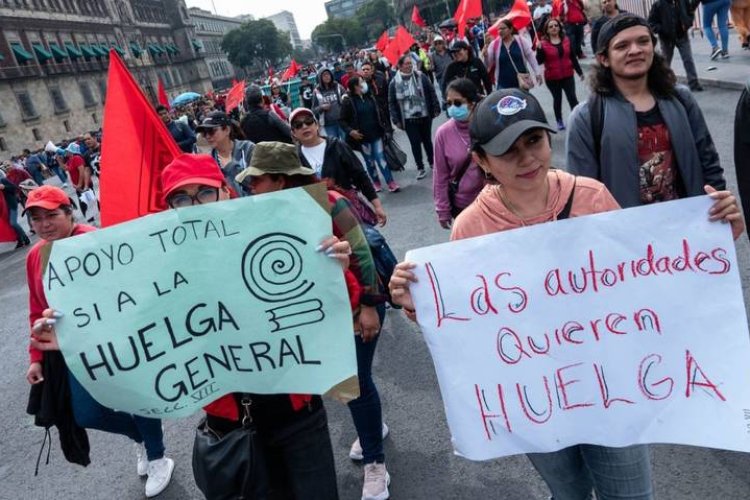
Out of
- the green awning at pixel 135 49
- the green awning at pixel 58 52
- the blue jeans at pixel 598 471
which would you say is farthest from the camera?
the green awning at pixel 135 49

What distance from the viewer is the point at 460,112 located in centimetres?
360

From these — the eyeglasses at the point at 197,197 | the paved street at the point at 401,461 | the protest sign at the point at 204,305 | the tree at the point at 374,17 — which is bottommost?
the paved street at the point at 401,461

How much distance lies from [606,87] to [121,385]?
222 cm

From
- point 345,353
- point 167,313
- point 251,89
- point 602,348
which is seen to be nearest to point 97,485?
point 167,313

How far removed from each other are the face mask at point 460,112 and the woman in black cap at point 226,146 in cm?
155

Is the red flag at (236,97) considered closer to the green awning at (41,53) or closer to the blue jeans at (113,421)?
the blue jeans at (113,421)

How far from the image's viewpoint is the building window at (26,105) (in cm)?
4391

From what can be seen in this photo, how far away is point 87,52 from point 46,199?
209 feet

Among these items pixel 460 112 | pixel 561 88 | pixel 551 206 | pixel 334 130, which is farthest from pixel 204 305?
pixel 561 88

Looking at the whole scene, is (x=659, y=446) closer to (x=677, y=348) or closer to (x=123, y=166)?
(x=677, y=348)

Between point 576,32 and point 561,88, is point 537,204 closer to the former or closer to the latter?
point 561,88

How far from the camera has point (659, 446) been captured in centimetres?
258

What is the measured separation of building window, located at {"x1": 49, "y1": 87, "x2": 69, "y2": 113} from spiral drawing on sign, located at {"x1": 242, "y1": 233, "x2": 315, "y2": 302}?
5500 cm

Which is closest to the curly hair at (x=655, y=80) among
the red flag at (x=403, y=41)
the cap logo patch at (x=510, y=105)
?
the cap logo patch at (x=510, y=105)
